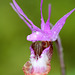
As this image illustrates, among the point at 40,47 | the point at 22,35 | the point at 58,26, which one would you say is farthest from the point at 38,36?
the point at 22,35

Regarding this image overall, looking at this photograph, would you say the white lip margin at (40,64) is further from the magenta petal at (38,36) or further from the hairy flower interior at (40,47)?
the magenta petal at (38,36)

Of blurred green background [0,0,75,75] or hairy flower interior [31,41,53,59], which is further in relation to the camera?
blurred green background [0,0,75,75]

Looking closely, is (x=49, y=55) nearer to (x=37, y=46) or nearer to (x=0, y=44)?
(x=37, y=46)

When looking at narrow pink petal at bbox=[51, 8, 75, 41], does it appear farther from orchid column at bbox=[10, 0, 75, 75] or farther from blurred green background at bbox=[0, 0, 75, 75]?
blurred green background at bbox=[0, 0, 75, 75]

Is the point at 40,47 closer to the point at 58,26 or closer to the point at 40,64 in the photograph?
the point at 40,64

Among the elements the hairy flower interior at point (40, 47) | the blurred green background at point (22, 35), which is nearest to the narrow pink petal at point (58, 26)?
the hairy flower interior at point (40, 47)

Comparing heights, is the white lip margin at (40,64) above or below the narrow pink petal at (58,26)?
below

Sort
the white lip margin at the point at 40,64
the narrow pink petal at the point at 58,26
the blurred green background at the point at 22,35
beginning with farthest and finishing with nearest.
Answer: the blurred green background at the point at 22,35 → the narrow pink petal at the point at 58,26 → the white lip margin at the point at 40,64

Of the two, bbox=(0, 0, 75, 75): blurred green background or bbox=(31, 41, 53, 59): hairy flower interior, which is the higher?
bbox=(0, 0, 75, 75): blurred green background

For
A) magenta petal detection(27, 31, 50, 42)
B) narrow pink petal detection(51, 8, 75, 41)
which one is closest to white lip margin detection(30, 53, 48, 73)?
magenta petal detection(27, 31, 50, 42)
